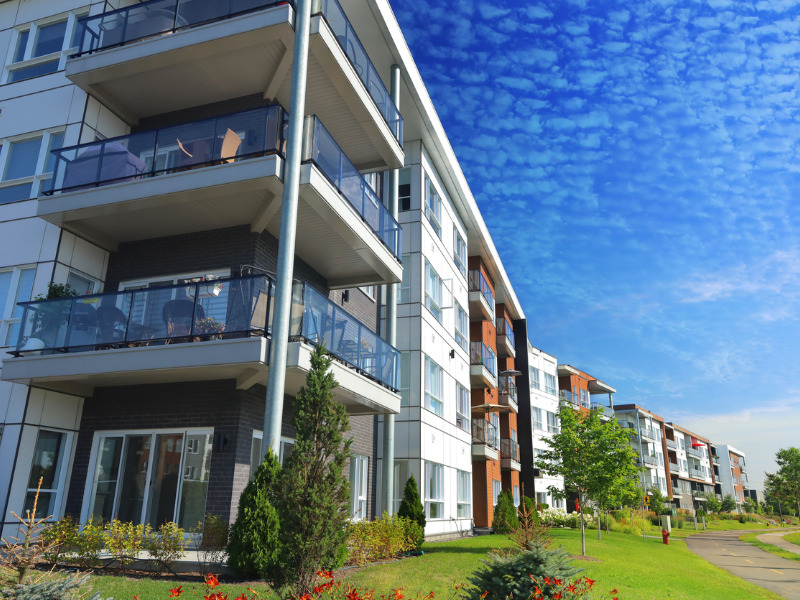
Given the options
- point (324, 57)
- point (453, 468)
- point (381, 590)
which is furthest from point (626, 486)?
point (324, 57)

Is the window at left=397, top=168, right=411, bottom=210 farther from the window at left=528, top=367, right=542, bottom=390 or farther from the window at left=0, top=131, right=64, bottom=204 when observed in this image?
the window at left=528, top=367, right=542, bottom=390

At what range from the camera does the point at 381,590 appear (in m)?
11.1

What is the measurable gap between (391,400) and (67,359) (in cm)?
784

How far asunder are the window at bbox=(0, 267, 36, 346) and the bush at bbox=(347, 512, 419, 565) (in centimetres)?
914

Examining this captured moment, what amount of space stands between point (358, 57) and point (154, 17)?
5.12m

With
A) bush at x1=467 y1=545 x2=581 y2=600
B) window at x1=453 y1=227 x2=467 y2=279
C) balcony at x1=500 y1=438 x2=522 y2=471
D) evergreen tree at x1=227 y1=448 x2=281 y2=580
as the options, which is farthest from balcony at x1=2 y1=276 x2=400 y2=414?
balcony at x1=500 y1=438 x2=522 y2=471

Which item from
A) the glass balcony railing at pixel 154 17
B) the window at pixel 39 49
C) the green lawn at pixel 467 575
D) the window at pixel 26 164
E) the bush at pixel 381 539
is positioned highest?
the window at pixel 39 49

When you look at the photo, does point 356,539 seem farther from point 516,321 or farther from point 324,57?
point 516,321

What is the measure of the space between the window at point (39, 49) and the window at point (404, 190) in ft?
40.3

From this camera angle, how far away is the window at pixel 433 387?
2400 centimetres

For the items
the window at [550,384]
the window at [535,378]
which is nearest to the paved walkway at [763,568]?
the window at [535,378]

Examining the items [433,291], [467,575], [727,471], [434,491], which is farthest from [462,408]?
[727,471]

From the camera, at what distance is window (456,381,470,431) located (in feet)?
94.6

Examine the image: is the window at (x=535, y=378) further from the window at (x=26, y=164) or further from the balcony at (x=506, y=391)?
the window at (x=26, y=164)
